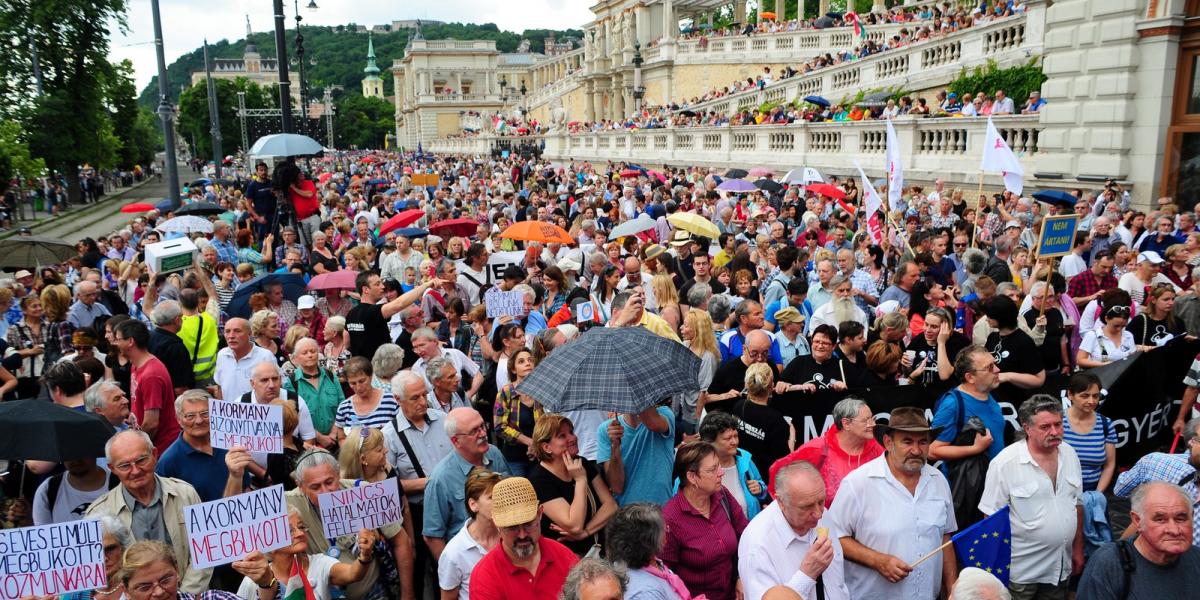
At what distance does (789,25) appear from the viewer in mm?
51094

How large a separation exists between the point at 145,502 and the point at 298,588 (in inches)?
44.3

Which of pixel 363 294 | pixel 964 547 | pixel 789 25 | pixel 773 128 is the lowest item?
pixel 964 547

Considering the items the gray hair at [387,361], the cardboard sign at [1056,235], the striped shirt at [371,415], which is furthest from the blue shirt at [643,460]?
the cardboard sign at [1056,235]

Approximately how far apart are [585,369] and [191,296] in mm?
4596

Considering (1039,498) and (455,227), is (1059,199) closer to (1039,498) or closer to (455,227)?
(455,227)

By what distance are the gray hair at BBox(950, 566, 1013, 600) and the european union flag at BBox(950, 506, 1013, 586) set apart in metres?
0.99

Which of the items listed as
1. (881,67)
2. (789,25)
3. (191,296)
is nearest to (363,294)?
(191,296)

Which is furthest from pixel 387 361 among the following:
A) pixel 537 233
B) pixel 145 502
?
pixel 537 233

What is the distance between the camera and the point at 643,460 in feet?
16.5

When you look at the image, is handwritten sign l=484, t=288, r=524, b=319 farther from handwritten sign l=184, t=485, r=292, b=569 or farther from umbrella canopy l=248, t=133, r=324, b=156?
umbrella canopy l=248, t=133, r=324, b=156

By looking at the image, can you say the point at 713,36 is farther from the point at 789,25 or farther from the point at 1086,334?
the point at 1086,334

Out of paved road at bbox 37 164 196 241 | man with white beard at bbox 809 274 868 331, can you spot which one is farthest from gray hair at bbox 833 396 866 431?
paved road at bbox 37 164 196 241

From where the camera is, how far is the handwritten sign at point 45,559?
377 centimetres

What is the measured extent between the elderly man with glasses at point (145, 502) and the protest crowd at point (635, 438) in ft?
0.04
